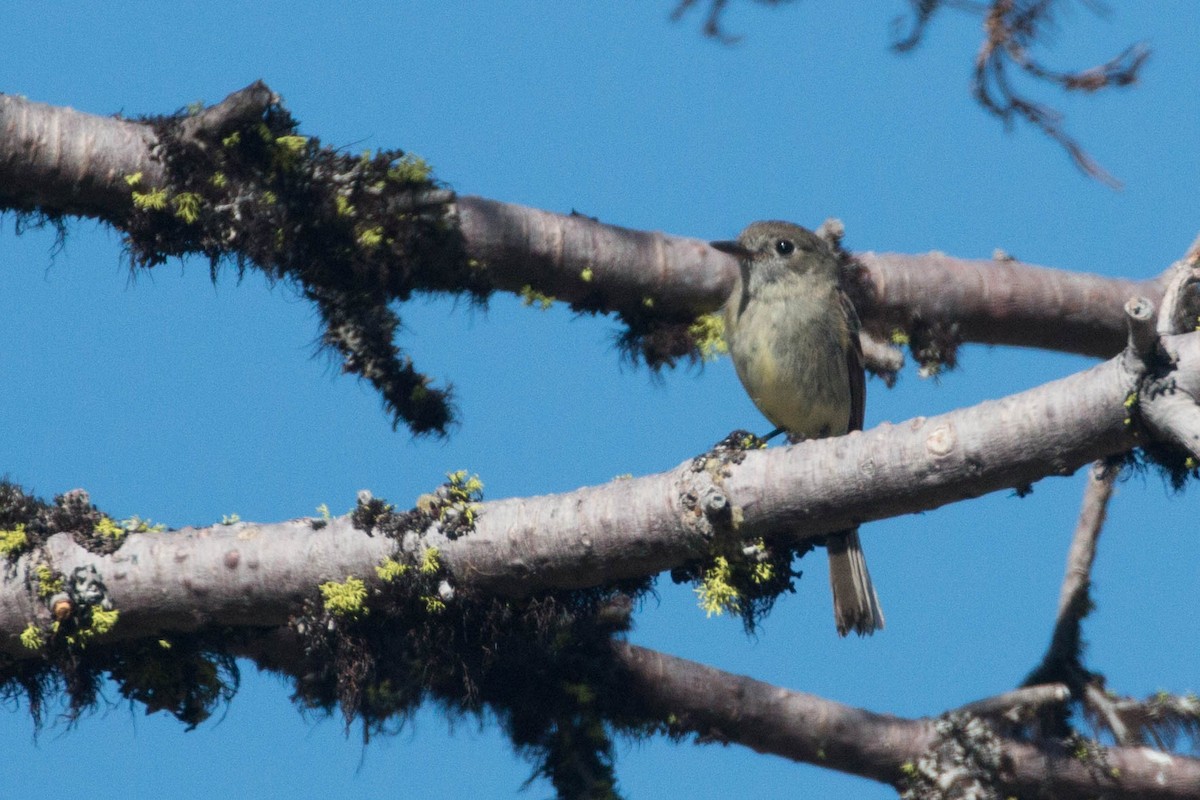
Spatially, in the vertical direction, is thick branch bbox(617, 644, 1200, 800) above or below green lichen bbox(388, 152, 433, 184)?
below

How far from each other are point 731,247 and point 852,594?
1.49 metres

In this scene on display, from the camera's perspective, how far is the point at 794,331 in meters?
5.63

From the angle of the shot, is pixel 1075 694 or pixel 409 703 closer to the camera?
Result: pixel 409 703

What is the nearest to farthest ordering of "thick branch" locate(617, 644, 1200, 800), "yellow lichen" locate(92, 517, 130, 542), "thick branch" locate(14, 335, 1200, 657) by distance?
1. "thick branch" locate(14, 335, 1200, 657)
2. "yellow lichen" locate(92, 517, 130, 542)
3. "thick branch" locate(617, 644, 1200, 800)

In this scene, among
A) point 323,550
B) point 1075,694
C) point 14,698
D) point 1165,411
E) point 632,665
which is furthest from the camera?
point 1075,694

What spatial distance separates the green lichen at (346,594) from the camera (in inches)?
148

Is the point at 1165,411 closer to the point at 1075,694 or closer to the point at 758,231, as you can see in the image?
the point at 1075,694

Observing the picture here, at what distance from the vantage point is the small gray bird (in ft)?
18.3

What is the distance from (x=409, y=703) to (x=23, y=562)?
3.92 ft

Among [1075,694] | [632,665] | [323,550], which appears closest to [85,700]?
[323,550]

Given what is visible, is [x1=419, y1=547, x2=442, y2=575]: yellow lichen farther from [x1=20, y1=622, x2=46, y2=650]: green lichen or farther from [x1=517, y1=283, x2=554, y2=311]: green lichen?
[x1=517, y1=283, x2=554, y2=311]: green lichen

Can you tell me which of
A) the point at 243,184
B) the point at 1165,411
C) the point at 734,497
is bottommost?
the point at 1165,411

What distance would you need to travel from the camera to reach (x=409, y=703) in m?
3.93

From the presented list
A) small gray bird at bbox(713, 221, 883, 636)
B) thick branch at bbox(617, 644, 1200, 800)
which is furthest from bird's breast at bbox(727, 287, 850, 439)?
thick branch at bbox(617, 644, 1200, 800)
